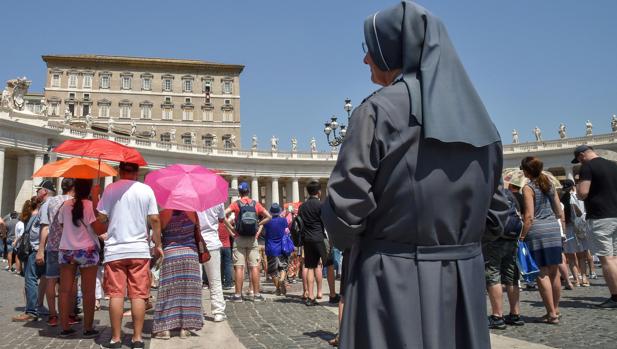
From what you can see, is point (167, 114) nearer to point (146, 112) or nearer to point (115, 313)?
point (146, 112)

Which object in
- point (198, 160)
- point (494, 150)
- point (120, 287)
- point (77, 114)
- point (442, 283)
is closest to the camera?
point (442, 283)

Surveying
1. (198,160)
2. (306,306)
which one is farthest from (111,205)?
(198,160)

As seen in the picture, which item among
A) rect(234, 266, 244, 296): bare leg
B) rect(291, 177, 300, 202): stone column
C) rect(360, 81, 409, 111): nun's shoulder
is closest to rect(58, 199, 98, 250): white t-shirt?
rect(234, 266, 244, 296): bare leg

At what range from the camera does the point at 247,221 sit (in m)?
8.50

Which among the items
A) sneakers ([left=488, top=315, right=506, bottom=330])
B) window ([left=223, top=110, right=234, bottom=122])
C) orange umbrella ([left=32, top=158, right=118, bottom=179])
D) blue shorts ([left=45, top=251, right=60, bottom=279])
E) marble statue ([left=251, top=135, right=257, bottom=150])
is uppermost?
window ([left=223, top=110, right=234, bottom=122])

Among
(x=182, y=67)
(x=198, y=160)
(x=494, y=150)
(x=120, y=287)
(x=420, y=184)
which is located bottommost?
(x=120, y=287)

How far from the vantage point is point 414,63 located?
84.5 inches

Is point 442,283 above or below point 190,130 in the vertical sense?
below

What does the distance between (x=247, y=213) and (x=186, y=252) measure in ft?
8.96

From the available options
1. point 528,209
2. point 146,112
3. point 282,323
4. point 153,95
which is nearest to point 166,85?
point 153,95

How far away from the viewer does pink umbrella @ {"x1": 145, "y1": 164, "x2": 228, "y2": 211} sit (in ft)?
18.7

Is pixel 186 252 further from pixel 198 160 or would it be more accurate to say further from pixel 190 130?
pixel 190 130

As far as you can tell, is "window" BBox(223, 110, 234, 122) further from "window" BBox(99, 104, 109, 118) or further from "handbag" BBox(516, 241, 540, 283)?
"handbag" BBox(516, 241, 540, 283)

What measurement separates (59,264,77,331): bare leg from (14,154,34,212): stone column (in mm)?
32805
